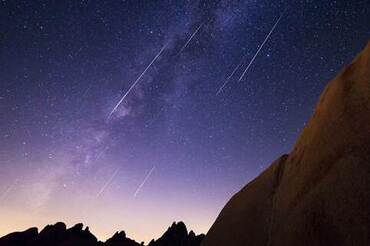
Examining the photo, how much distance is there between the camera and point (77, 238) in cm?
5738

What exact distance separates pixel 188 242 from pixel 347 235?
58639 millimetres

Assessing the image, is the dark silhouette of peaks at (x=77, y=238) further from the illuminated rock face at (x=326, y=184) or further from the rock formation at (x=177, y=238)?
the illuminated rock face at (x=326, y=184)

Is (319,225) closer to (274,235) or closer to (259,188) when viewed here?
(274,235)

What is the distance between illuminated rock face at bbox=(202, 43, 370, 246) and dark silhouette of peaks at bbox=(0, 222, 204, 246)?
52065mm

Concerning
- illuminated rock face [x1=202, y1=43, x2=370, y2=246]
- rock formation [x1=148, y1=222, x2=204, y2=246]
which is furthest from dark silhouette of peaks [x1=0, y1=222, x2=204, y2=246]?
illuminated rock face [x1=202, y1=43, x2=370, y2=246]

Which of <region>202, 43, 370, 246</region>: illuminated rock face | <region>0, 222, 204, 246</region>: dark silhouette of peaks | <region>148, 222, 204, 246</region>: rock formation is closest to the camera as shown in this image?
<region>202, 43, 370, 246</region>: illuminated rock face

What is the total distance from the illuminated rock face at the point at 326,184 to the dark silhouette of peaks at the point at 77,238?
171 feet

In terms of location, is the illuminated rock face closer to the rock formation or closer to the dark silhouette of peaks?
the dark silhouette of peaks

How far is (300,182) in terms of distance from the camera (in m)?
7.43

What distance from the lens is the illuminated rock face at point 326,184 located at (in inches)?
220

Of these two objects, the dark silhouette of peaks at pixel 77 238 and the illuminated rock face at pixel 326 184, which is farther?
the dark silhouette of peaks at pixel 77 238

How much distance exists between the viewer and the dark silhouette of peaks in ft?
170

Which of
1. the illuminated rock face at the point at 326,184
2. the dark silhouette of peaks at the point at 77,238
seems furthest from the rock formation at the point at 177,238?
the illuminated rock face at the point at 326,184

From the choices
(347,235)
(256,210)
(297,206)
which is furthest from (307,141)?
(347,235)
